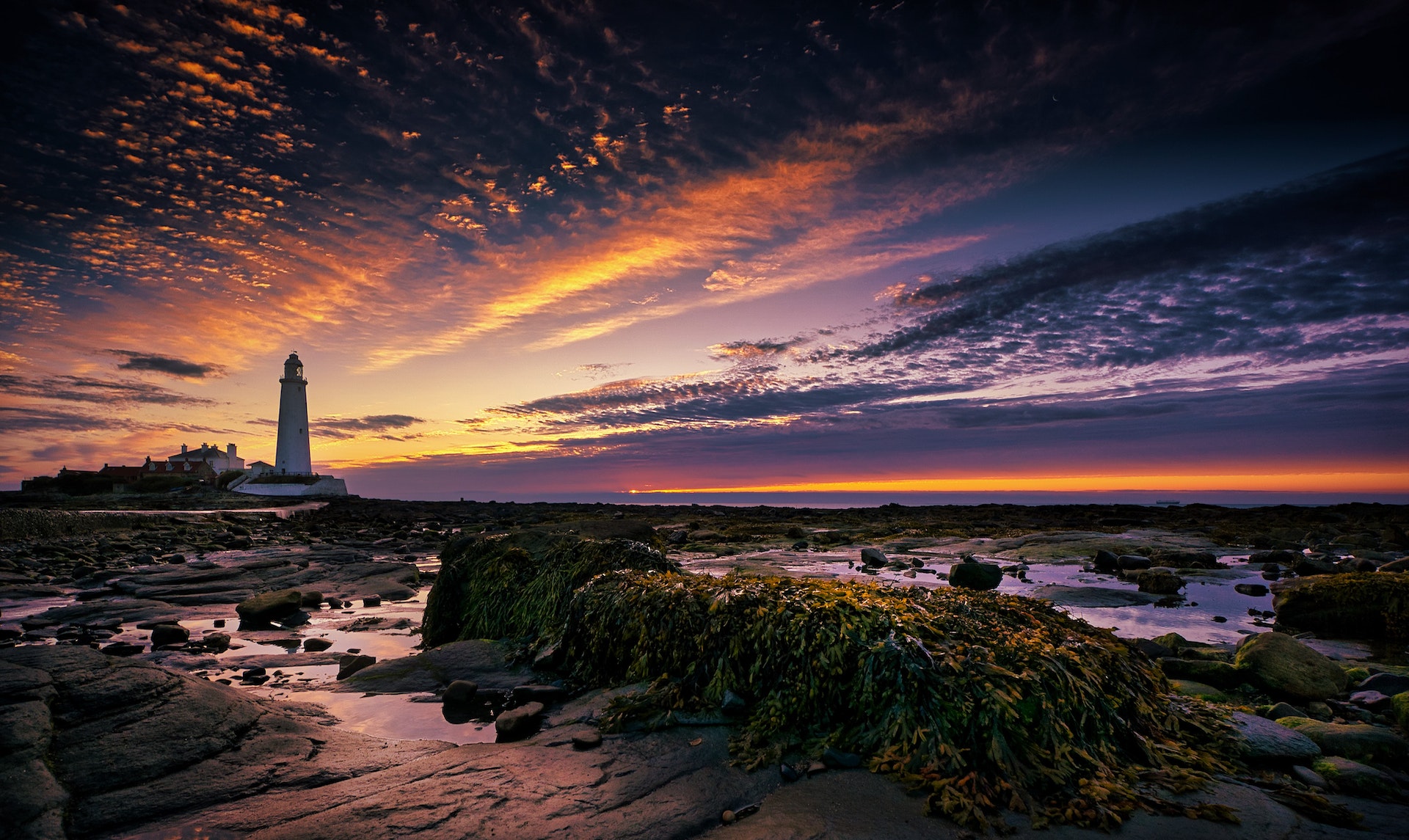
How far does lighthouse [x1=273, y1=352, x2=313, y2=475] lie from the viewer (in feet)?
213

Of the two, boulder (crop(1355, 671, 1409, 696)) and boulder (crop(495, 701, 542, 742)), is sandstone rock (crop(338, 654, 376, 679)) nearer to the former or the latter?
boulder (crop(495, 701, 542, 742))

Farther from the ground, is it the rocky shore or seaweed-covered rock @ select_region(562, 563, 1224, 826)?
seaweed-covered rock @ select_region(562, 563, 1224, 826)

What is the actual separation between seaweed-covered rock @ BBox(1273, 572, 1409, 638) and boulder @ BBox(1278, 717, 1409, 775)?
5.47 meters

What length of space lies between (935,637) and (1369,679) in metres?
4.69

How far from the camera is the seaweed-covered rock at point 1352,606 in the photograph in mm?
8141

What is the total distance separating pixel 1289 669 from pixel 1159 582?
6.53 meters

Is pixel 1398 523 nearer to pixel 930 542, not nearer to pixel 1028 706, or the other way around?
pixel 930 542

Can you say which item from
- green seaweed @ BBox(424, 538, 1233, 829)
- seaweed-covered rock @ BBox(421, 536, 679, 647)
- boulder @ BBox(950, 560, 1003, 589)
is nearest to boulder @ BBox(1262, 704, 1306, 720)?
green seaweed @ BBox(424, 538, 1233, 829)

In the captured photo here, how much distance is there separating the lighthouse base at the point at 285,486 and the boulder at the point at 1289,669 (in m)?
73.3

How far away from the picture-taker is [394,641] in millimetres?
8562

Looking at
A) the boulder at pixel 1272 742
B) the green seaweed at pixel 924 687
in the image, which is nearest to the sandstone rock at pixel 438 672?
the green seaweed at pixel 924 687

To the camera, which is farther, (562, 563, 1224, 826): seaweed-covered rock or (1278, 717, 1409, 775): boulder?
(1278, 717, 1409, 775): boulder

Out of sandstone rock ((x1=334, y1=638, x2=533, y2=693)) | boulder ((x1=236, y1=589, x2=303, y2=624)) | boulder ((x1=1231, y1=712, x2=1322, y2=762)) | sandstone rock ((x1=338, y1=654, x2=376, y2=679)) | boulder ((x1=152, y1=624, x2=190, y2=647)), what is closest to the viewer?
boulder ((x1=1231, y1=712, x2=1322, y2=762))

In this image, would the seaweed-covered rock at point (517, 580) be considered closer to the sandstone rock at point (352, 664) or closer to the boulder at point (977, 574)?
the sandstone rock at point (352, 664)
